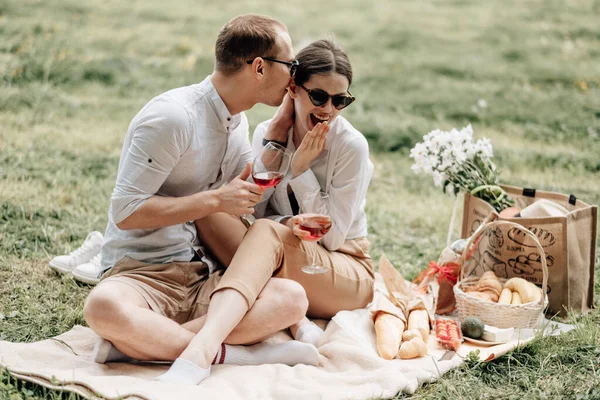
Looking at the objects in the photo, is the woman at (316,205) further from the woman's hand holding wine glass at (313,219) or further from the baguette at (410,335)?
the baguette at (410,335)

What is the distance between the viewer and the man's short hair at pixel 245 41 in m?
3.63

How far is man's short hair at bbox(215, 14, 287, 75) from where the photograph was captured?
363 centimetres

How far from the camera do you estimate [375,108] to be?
905cm

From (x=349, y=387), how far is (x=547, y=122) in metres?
6.29

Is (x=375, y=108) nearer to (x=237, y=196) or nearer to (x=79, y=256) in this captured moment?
(x=79, y=256)

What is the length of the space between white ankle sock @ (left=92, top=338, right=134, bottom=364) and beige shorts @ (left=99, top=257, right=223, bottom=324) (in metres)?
0.26

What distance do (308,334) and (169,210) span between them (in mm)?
1062

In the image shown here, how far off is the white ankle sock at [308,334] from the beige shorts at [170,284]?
0.54 meters

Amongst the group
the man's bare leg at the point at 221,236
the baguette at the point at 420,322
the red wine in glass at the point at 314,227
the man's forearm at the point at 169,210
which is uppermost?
the man's forearm at the point at 169,210

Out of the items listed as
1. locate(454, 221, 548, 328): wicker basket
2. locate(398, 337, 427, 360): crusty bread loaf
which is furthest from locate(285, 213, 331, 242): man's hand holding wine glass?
locate(454, 221, 548, 328): wicker basket

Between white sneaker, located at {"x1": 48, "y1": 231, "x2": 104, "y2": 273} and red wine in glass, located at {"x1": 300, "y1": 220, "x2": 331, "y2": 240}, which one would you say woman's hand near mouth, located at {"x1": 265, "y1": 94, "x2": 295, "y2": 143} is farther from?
white sneaker, located at {"x1": 48, "y1": 231, "x2": 104, "y2": 273}

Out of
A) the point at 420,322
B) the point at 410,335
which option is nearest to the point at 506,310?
the point at 420,322

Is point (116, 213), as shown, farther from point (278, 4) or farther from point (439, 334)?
point (278, 4)

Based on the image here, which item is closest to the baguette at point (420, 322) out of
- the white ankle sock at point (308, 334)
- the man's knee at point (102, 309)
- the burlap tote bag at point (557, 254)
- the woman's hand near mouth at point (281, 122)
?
the white ankle sock at point (308, 334)
